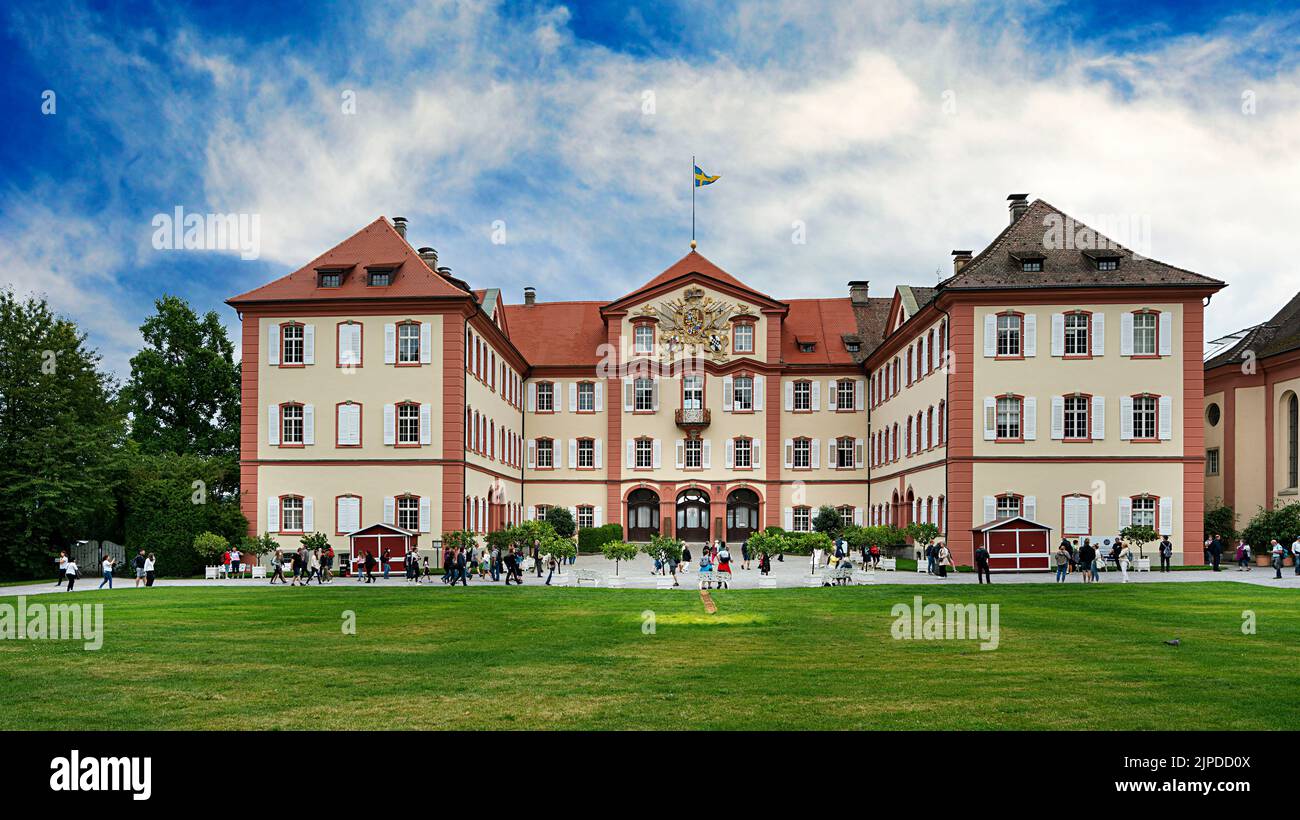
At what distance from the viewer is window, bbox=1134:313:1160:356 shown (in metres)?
45.2

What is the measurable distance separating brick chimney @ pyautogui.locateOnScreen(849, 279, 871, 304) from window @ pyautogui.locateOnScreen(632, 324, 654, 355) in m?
14.8

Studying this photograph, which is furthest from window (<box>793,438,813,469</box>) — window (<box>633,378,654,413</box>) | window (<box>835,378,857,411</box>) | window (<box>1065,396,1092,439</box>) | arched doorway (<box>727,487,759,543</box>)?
window (<box>1065,396,1092,439</box>)

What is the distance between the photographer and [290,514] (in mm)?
48000

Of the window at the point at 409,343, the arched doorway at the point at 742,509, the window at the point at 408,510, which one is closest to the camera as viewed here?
the window at the point at 408,510

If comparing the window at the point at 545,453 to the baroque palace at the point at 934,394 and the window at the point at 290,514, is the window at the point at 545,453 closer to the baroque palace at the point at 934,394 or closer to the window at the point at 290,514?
the baroque palace at the point at 934,394

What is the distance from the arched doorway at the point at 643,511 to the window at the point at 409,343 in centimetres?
2103

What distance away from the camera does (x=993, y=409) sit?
149ft

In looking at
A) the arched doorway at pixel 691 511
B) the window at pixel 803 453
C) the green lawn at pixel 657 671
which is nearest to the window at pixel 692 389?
the arched doorway at pixel 691 511

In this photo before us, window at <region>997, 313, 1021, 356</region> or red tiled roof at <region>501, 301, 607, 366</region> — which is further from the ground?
red tiled roof at <region>501, 301, 607, 366</region>

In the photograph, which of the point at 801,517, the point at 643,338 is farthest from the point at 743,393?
the point at 801,517

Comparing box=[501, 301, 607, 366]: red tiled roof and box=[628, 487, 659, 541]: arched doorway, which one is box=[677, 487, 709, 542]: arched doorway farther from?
box=[501, 301, 607, 366]: red tiled roof

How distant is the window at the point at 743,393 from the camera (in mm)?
65562

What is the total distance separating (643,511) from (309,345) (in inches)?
951
